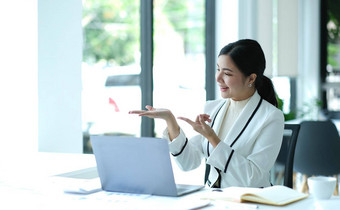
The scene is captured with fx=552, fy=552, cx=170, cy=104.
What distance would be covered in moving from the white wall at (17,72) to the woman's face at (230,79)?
3.24ft

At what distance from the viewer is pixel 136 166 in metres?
1.87

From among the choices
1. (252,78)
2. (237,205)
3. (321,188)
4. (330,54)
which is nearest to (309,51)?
(330,54)

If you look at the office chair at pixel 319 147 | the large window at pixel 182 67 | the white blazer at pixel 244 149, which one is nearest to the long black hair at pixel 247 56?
the white blazer at pixel 244 149

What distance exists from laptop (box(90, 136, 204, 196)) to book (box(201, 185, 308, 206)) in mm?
136

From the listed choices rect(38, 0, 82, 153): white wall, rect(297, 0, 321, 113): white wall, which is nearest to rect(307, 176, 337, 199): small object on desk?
rect(38, 0, 82, 153): white wall

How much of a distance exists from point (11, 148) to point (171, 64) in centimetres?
399

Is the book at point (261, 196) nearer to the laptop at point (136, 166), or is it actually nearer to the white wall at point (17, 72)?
the laptop at point (136, 166)

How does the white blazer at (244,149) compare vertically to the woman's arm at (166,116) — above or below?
below

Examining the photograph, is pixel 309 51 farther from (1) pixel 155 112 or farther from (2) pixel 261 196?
(2) pixel 261 196

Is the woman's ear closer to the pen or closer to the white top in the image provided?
the white top

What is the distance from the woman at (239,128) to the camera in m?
2.28

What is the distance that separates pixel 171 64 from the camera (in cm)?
670

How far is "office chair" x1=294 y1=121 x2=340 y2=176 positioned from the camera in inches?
157

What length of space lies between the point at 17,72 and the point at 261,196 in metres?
1.62
